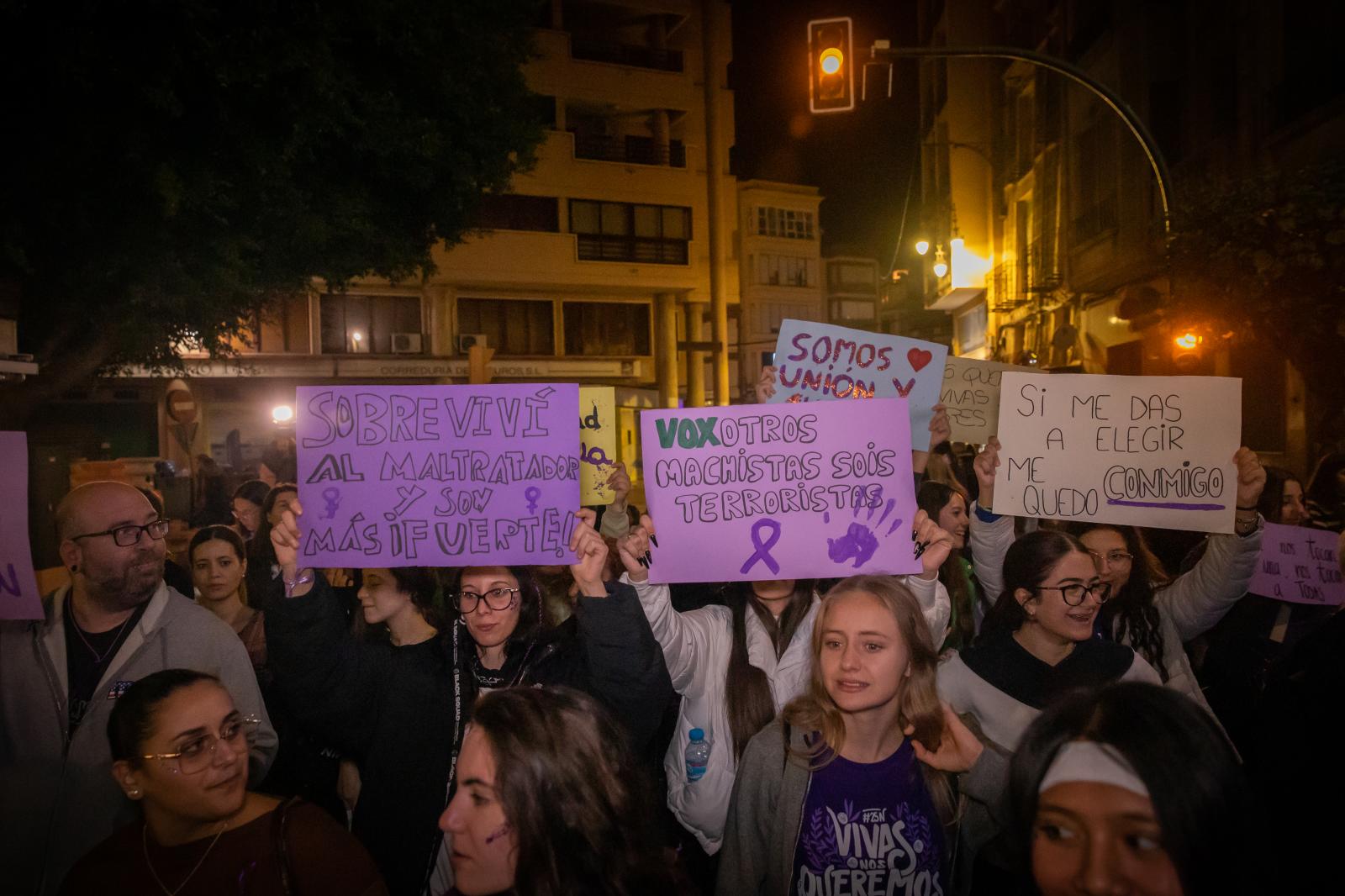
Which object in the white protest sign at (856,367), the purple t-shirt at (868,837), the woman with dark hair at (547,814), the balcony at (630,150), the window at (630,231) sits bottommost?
the purple t-shirt at (868,837)

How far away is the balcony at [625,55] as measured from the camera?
2817cm

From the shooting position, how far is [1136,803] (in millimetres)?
1670

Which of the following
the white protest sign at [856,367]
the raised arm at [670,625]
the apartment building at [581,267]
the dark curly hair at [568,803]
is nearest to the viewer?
the dark curly hair at [568,803]

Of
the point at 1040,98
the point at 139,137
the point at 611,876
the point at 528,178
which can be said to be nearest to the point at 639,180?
the point at 528,178

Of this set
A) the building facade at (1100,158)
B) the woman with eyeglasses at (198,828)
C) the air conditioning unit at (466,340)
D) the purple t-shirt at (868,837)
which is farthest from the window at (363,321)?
the purple t-shirt at (868,837)

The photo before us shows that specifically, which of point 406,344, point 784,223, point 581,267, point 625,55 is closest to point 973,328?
point 581,267

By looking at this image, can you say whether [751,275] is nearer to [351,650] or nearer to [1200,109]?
[1200,109]

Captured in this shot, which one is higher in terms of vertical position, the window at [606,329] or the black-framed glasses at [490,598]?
the window at [606,329]

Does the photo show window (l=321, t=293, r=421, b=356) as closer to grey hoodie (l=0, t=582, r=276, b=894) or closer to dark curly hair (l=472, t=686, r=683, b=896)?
grey hoodie (l=0, t=582, r=276, b=894)

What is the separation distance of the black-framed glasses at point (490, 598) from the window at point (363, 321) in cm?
2547

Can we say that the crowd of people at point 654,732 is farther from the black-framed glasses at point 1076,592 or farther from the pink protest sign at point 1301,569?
the pink protest sign at point 1301,569

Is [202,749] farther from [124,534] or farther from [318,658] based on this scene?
[124,534]

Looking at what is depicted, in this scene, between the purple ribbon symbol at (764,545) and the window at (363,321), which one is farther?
the window at (363,321)

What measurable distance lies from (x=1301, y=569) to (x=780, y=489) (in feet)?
9.46
